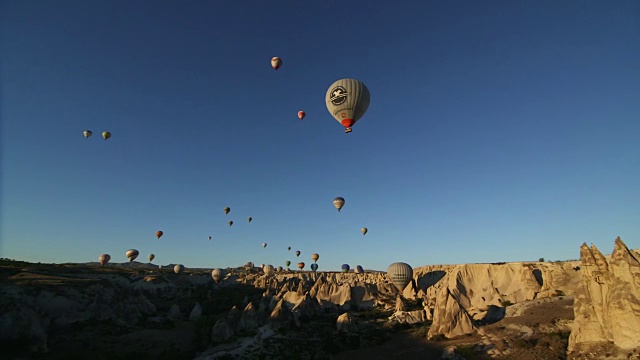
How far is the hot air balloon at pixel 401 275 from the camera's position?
240 feet

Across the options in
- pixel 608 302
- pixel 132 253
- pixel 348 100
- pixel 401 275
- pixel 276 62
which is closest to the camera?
pixel 608 302

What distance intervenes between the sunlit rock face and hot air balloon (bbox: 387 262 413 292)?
45.4m

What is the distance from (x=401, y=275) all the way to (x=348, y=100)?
52957 millimetres

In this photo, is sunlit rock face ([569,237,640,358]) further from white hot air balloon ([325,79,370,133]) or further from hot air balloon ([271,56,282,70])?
hot air balloon ([271,56,282,70])

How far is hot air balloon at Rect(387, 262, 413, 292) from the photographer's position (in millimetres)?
73062

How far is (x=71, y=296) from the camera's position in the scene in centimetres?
4175

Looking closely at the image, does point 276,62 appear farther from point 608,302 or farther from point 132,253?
point 132,253

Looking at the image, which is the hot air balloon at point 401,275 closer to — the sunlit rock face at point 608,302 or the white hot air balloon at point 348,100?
the sunlit rock face at point 608,302

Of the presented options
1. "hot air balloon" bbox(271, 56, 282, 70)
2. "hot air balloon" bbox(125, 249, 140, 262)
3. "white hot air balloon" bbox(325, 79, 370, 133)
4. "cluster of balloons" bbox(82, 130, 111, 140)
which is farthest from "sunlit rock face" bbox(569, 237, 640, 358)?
"hot air balloon" bbox(125, 249, 140, 262)

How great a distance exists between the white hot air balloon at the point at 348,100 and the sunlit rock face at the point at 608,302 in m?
25.4

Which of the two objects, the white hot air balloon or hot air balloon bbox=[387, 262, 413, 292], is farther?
hot air balloon bbox=[387, 262, 413, 292]

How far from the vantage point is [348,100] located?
1358 inches

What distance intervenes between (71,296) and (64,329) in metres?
5.67

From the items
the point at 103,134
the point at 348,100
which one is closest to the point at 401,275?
the point at 348,100
